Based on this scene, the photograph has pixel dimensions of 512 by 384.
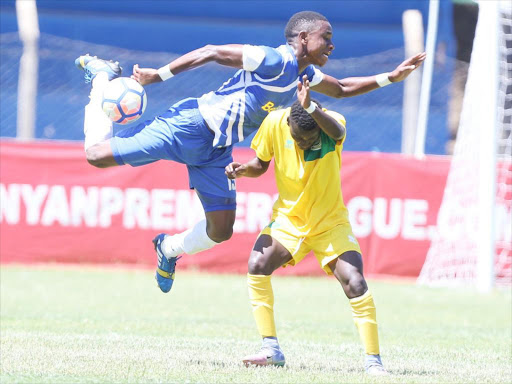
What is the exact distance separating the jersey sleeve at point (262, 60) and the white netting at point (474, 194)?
24.2 feet

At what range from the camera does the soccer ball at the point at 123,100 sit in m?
6.82

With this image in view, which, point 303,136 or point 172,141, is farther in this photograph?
point 172,141

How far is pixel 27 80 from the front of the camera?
46.6 ft

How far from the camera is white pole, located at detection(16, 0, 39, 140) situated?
14.1m

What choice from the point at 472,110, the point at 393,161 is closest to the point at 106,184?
the point at 393,161

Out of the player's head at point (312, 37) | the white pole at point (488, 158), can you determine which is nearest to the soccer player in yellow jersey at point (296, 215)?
the player's head at point (312, 37)

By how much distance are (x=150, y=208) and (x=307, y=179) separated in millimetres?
7829

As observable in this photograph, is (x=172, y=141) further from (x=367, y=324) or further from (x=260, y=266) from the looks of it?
(x=367, y=324)

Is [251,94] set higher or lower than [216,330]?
higher

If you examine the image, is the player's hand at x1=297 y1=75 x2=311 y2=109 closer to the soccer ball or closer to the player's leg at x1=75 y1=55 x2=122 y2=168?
the soccer ball

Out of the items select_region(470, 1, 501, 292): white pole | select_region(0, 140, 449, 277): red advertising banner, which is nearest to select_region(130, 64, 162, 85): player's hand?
select_region(0, 140, 449, 277): red advertising banner

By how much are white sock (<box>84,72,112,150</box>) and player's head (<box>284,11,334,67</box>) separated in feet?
4.64

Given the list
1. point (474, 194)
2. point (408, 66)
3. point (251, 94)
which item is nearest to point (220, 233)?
point (251, 94)

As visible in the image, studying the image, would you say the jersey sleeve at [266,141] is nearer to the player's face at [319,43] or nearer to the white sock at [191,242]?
the player's face at [319,43]
